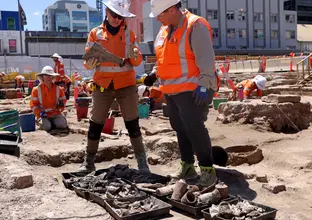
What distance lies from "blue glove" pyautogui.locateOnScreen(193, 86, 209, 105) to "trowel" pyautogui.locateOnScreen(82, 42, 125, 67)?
3.40 ft

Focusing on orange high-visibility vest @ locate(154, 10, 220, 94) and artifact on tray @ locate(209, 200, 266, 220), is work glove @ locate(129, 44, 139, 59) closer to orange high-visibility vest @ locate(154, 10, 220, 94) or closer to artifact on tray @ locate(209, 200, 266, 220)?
orange high-visibility vest @ locate(154, 10, 220, 94)

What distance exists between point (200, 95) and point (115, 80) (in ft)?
3.68

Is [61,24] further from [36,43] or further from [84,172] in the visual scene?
[84,172]

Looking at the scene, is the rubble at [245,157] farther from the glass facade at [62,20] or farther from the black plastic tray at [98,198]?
the glass facade at [62,20]

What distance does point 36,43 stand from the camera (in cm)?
4459

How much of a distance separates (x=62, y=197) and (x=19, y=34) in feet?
138

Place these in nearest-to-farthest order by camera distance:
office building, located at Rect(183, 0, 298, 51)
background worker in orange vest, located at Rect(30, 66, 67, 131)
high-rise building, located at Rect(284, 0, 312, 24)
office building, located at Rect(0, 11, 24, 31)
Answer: background worker in orange vest, located at Rect(30, 66, 67, 131), office building, located at Rect(0, 11, 24, 31), office building, located at Rect(183, 0, 298, 51), high-rise building, located at Rect(284, 0, 312, 24)

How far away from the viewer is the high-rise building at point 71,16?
8250 centimetres

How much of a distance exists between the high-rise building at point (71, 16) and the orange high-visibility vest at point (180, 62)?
80.0 metres

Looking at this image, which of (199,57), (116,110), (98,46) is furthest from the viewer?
(116,110)

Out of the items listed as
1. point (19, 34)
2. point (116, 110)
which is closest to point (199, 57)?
point (116, 110)

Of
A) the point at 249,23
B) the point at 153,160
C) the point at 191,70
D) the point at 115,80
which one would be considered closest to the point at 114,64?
the point at 115,80

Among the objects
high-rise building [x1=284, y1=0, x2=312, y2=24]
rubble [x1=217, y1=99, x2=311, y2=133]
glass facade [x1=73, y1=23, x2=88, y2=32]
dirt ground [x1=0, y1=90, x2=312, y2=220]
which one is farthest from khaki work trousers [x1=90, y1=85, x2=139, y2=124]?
glass facade [x1=73, y1=23, x2=88, y2=32]

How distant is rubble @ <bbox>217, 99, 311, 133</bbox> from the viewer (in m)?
8.55
